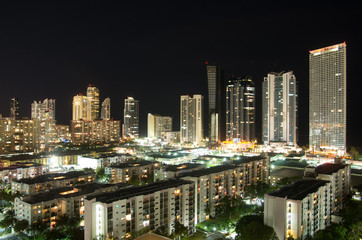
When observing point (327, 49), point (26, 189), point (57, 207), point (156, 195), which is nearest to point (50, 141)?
point (26, 189)

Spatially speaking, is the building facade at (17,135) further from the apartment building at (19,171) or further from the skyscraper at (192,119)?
the skyscraper at (192,119)

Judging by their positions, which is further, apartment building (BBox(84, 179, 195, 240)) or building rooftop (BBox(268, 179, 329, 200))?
building rooftop (BBox(268, 179, 329, 200))

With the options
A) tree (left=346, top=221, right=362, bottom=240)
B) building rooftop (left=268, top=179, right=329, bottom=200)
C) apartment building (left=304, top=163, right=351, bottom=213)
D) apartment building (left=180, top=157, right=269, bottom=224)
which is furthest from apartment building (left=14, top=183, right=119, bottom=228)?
apartment building (left=304, top=163, right=351, bottom=213)

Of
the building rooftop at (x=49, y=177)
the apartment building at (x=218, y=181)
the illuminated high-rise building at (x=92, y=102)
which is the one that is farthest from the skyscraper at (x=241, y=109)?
the building rooftop at (x=49, y=177)

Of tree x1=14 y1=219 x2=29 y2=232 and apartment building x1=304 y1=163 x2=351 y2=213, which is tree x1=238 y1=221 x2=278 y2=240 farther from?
tree x1=14 y1=219 x2=29 y2=232

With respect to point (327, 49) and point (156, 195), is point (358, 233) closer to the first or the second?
point (156, 195)
